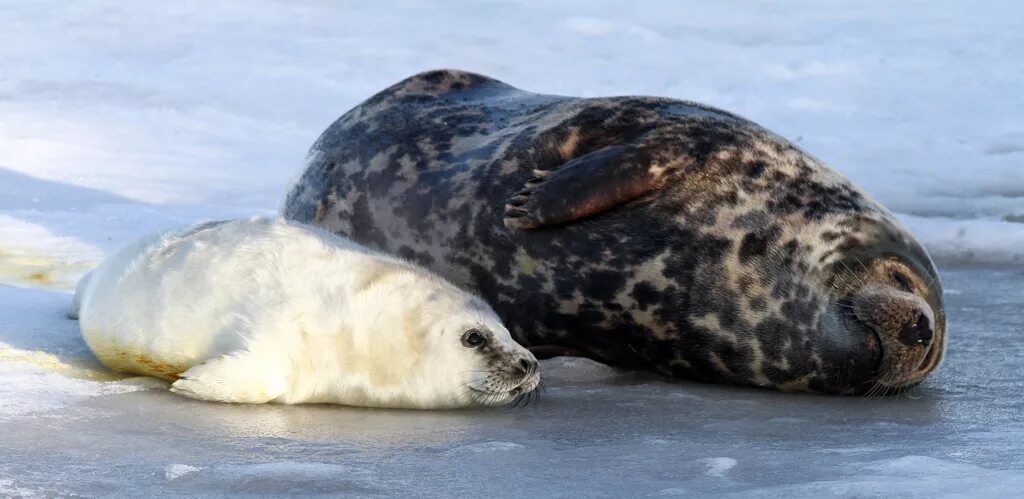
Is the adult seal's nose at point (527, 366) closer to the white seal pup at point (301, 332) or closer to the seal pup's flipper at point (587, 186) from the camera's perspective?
the white seal pup at point (301, 332)

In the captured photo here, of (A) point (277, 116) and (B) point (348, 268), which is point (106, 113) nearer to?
(A) point (277, 116)

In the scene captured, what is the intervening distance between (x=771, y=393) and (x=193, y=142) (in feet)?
17.8

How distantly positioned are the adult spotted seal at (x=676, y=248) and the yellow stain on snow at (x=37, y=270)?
1.20m

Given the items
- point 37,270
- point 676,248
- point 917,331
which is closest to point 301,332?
point 676,248

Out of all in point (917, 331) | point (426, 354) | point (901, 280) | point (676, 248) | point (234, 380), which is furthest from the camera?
point (676, 248)

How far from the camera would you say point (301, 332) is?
3.17m

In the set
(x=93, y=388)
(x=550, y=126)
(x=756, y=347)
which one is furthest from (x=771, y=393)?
(x=93, y=388)

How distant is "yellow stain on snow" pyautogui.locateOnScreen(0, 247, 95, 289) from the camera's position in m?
4.86

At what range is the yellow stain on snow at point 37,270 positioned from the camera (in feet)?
15.9

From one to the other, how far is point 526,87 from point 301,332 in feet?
21.2

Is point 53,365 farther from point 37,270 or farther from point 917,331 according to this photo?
point 917,331

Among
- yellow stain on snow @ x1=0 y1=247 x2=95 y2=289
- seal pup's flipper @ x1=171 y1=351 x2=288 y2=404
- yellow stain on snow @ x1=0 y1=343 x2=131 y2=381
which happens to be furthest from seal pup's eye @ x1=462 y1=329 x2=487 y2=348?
yellow stain on snow @ x1=0 y1=247 x2=95 y2=289

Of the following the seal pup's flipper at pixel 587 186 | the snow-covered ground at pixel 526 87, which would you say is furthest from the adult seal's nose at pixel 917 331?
the seal pup's flipper at pixel 587 186

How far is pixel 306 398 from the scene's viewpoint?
3.23 m
